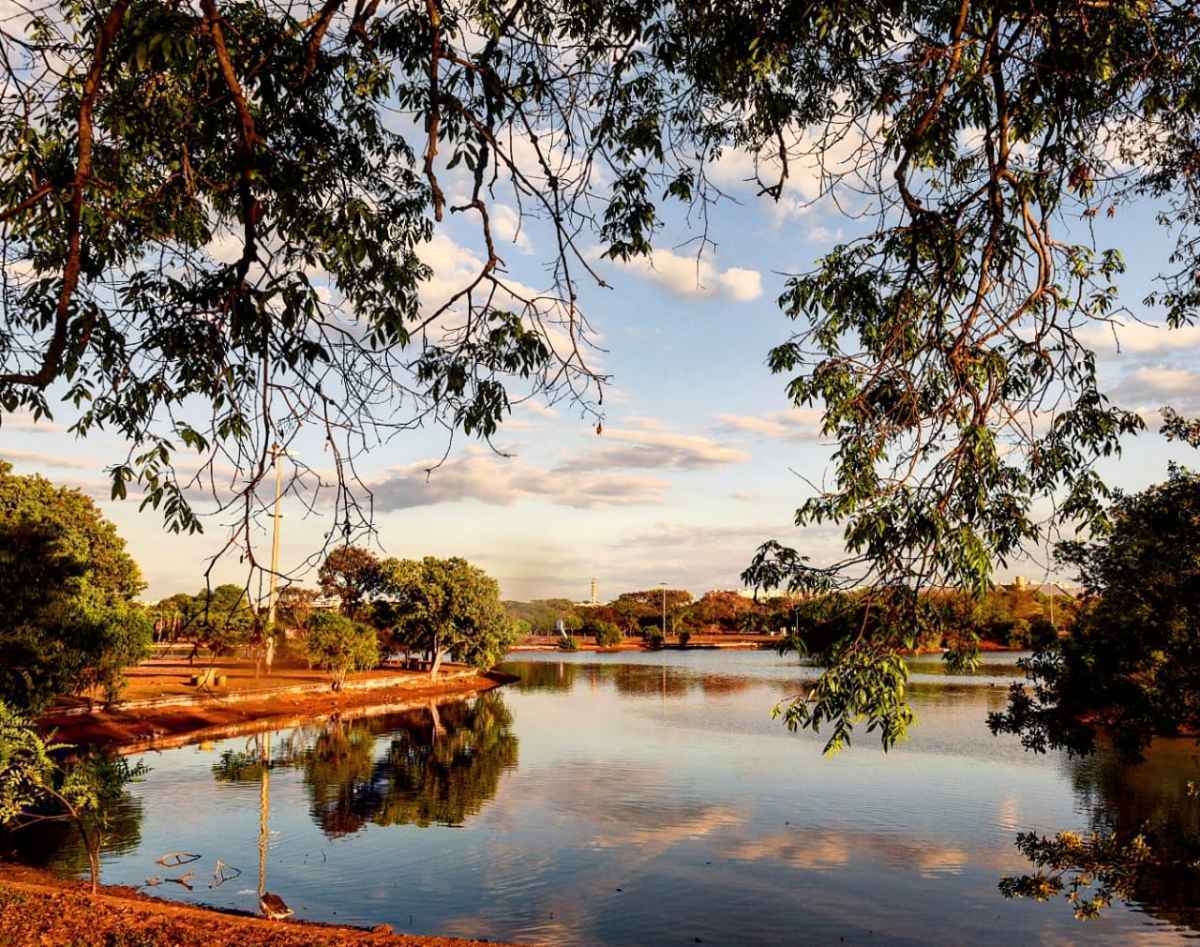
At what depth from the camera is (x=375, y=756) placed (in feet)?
93.4

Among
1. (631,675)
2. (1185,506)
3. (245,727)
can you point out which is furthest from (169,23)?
(631,675)

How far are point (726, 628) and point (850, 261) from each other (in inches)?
5674

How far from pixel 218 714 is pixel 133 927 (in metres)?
27.1

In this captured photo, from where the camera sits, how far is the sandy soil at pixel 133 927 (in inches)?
352

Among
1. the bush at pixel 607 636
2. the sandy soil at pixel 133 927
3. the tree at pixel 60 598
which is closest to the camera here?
the sandy soil at pixel 133 927

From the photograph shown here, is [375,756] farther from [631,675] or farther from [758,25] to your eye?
[631,675]

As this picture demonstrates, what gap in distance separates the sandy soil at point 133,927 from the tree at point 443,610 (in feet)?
144

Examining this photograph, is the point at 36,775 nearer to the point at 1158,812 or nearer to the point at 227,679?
the point at 1158,812

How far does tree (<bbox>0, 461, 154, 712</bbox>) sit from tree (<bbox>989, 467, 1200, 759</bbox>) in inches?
695

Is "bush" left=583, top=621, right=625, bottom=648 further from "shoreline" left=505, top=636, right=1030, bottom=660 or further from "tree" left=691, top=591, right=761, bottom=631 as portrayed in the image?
"tree" left=691, top=591, right=761, bottom=631

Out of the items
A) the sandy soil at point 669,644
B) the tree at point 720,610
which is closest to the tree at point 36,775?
the sandy soil at point 669,644

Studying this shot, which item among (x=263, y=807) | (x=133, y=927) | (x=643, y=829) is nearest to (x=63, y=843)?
(x=263, y=807)

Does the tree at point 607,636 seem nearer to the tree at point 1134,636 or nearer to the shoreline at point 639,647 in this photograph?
the shoreline at point 639,647

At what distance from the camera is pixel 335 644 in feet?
143
